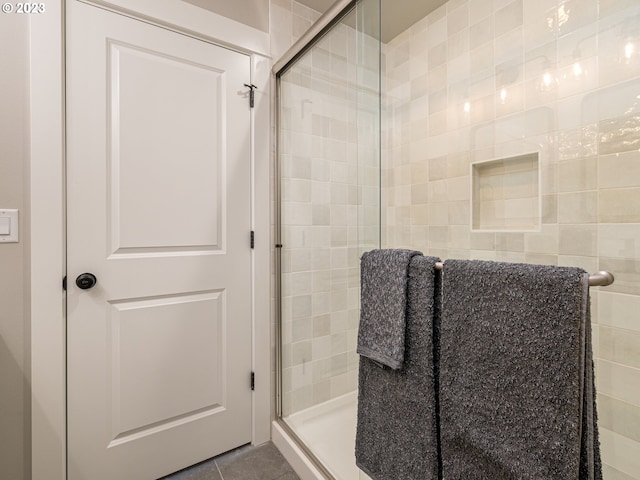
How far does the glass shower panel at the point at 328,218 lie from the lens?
1.14 m

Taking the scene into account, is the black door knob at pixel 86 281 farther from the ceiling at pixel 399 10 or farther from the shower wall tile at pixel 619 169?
the shower wall tile at pixel 619 169

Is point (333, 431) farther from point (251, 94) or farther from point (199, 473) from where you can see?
point (251, 94)

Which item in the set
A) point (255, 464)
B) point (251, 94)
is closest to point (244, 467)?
point (255, 464)

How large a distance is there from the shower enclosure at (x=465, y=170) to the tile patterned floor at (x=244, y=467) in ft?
0.46

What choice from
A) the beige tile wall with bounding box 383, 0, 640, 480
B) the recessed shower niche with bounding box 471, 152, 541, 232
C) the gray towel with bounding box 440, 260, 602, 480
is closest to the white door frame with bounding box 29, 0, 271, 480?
the gray towel with bounding box 440, 260, 602, 480

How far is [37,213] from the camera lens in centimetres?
106

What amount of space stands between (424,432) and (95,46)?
1.69 m

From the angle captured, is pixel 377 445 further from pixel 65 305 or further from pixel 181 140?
pixel 181 140

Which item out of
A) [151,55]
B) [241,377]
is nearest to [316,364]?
[241,377]

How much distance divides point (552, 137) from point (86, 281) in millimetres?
1949

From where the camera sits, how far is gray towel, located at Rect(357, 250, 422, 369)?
0.77 meters

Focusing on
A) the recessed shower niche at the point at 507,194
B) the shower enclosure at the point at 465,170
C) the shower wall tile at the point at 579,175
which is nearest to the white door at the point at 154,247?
the shower enclosure at the point at 465,170

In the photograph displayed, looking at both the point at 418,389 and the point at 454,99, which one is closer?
the point at 418,389
